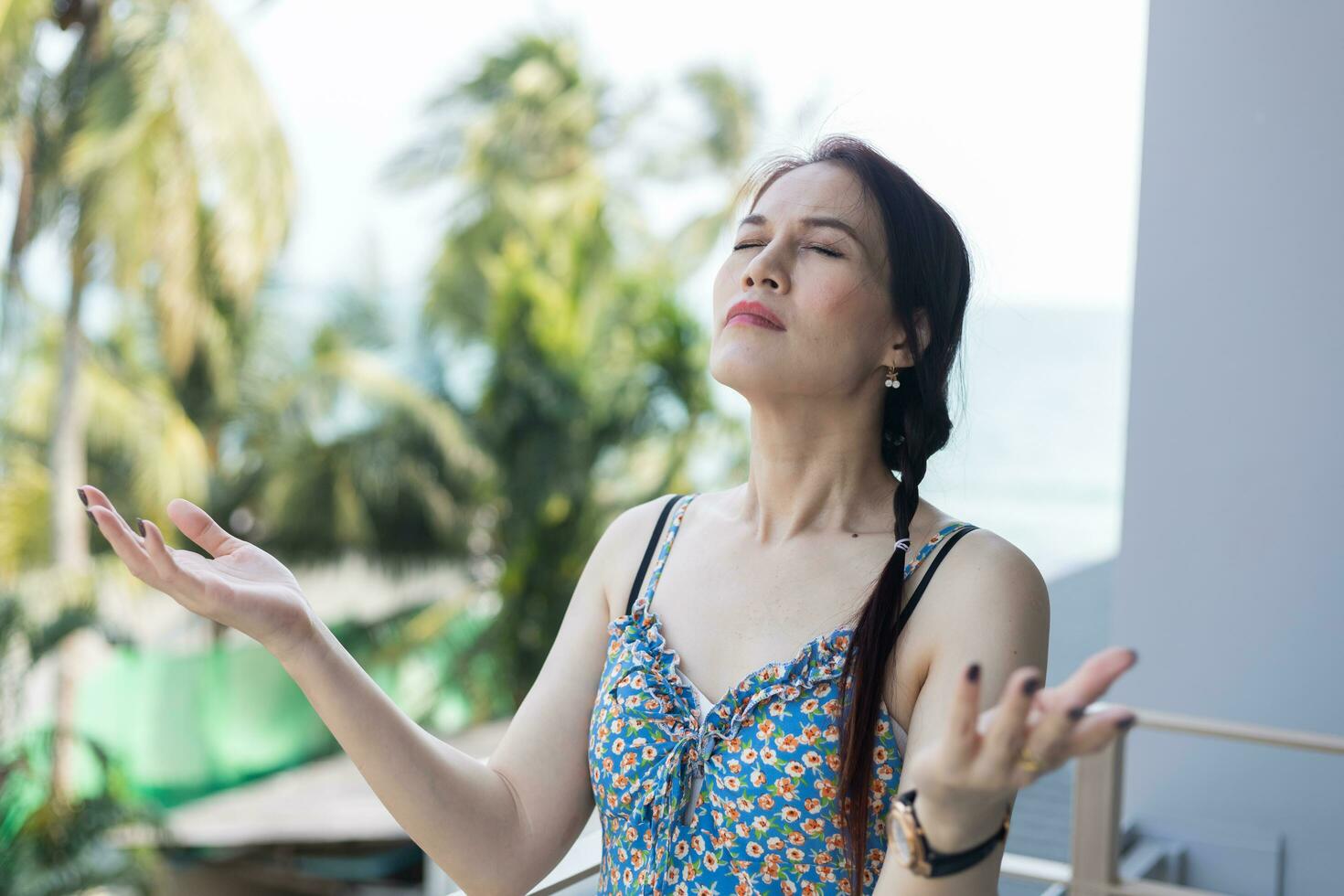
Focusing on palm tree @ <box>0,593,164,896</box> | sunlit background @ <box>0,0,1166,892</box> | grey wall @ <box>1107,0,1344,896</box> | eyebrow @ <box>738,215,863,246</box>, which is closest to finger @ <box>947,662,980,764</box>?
eyebrow @ <box>738,215,863,246</box>

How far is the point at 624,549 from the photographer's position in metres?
1.63

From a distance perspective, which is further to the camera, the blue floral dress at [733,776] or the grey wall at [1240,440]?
the grey wall at [1240,440]

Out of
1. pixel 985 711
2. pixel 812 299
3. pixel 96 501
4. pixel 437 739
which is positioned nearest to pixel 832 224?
pixel 812 299

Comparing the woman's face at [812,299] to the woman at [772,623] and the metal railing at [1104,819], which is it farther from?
the metal railing at [1104,819]

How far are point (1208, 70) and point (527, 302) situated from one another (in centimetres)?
982

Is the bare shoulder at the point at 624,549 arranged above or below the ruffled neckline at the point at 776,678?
above

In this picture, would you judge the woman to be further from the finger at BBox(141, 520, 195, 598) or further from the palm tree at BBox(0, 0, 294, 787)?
the palm tree at BBox(0, 0, 294, 787)

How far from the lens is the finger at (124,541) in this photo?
3.80 ft

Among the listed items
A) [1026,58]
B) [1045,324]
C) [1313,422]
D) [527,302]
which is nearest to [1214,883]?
[1313,422]

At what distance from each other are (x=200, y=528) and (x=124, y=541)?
4.1 inches

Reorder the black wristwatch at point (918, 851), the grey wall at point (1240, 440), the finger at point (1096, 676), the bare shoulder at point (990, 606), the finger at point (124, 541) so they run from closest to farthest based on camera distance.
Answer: the finger at point (1096, 676) → the black wristwatch at point (918, 851) → the finger at point (124, 541) → the bare shoulder at point (990, 606) → the grey wall at point (1240, 440)

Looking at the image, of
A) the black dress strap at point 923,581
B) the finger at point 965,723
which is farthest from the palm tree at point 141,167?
the finger at point 965,723

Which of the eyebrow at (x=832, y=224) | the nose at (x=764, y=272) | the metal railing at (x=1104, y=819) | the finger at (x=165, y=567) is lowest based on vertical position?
the metal railing at (x=1104, y=819)

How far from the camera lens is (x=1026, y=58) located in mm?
6301
